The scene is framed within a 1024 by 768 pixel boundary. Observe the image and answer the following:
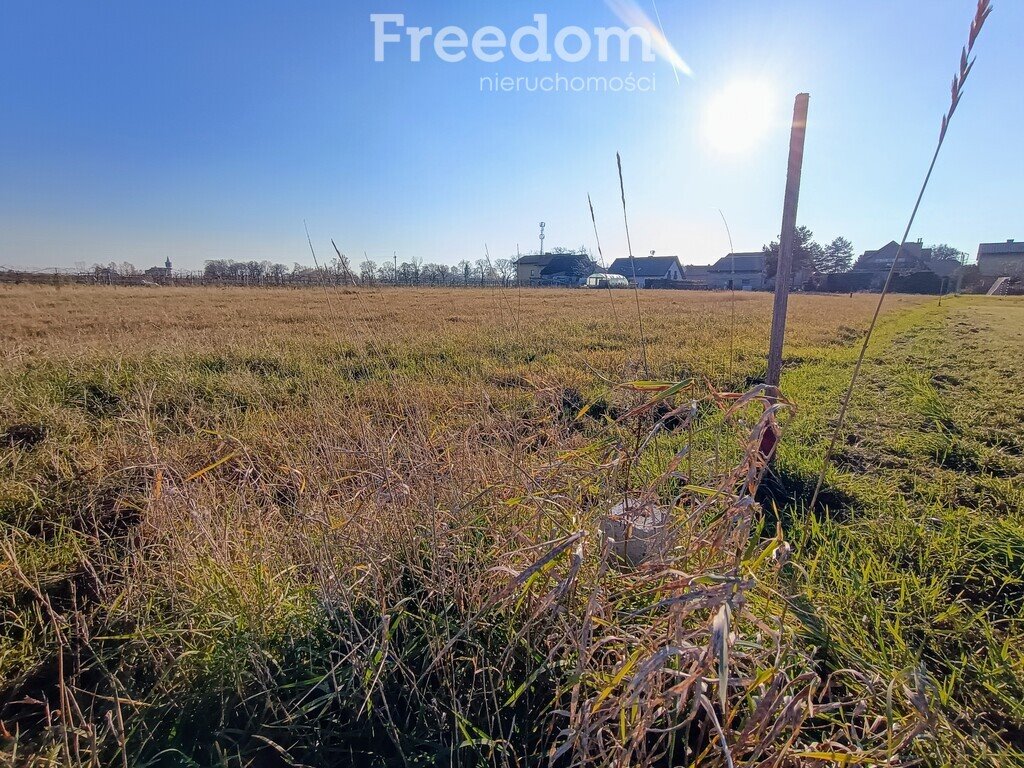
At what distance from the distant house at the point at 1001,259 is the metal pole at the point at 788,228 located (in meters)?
70.4

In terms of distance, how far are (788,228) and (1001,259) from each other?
276 feet

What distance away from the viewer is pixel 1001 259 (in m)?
60.6

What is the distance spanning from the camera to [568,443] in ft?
9.07

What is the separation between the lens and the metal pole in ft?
8.74

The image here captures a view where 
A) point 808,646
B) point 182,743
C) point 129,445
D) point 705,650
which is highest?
point 705,650

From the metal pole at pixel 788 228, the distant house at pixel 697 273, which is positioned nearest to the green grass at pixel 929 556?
the metal pole at pixel 788 228

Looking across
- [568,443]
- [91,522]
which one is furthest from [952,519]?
[91,522]

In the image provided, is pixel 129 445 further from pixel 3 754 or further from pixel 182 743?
pixel 182 743

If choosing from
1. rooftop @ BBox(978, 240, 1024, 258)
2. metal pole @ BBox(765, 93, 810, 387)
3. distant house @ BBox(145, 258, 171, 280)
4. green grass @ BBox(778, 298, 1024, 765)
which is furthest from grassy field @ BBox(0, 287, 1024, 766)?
rooftop @ BBox(978, 240, 1024, 258)

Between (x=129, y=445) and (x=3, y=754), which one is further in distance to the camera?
(x=129, y=445)

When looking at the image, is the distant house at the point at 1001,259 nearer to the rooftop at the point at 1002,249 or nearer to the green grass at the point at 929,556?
the rooftop at the point at 1002,249

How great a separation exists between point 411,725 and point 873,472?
10.5ft

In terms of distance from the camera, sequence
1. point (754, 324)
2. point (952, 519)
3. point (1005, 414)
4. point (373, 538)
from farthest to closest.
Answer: point (754, 324) < point (1005, 414) < point (952, 519) < point (373, 538)

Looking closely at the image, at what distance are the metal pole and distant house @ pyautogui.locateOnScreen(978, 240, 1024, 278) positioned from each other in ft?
231
